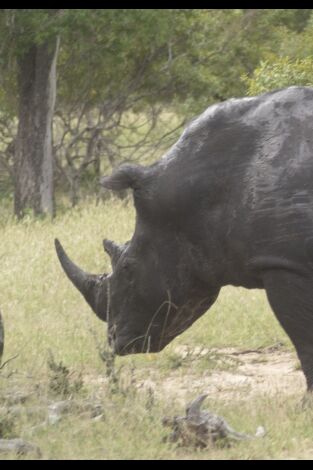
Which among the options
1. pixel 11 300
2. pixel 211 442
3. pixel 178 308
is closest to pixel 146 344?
pixel 178 308

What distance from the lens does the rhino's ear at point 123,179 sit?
6840mm

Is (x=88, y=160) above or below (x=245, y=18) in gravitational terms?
below

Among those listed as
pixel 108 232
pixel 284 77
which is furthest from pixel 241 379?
pixel 284 77

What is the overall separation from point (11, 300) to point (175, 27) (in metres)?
8.38

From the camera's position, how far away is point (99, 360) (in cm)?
825

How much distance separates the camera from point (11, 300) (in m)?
9.96

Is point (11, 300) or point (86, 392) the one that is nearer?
point (86, 392)

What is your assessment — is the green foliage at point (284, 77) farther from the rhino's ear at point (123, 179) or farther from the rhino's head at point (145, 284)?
the rhino's ear at point (123, 179)

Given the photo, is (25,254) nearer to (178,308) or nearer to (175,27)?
(178,308)

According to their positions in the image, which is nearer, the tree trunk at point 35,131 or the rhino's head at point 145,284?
the rhino's head at point 145,284

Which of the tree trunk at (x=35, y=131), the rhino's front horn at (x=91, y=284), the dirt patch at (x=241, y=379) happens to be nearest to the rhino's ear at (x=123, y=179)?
the rhino's front horn at (x=91, y=284)

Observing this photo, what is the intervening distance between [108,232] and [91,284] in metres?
4.59

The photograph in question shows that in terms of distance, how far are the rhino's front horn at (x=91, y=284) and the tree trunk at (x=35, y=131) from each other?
8535 millimetres

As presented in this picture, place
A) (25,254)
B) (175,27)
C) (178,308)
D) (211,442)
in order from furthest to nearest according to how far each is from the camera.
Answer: (175,27) → (25,254) → (178,308) → (211,442)
